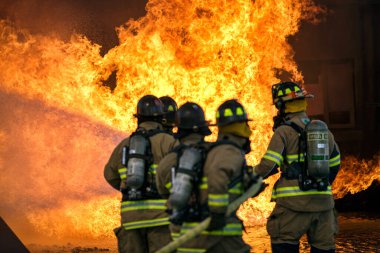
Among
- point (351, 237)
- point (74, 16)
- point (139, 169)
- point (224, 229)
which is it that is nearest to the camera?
point (224, 229)

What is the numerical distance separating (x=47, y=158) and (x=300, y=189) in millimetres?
5738

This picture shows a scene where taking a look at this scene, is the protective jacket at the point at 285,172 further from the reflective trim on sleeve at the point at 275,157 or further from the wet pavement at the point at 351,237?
the wet pavement at the point at 351,237

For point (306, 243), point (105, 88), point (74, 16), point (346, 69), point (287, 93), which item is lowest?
point (306, 243)

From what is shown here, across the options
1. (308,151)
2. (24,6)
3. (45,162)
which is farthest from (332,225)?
(24,6)

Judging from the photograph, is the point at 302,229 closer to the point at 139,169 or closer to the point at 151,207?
the point at 151,207

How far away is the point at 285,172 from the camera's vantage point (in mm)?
6371

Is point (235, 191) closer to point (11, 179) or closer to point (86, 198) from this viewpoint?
point (86, 198)

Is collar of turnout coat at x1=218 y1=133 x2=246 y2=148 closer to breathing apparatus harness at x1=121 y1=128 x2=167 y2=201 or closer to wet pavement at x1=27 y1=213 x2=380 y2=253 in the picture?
breathing apparatus harness at x1=121 y1=128 x2=167 y2=201

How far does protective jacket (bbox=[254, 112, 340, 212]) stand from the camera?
627 centimetres

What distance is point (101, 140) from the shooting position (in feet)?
36.4

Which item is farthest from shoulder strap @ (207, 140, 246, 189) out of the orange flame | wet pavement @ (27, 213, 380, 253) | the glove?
Result: the orange flame

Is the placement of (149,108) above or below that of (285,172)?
above

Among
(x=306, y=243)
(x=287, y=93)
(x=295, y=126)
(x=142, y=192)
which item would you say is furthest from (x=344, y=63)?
(x=142, y=192)

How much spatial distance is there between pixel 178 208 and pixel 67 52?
7.17 metres
